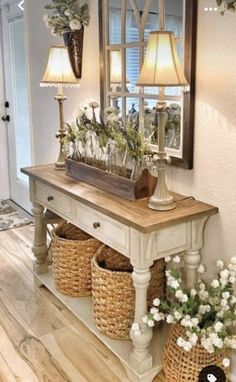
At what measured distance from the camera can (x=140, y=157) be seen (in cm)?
210

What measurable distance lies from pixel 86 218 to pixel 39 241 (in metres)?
0.81

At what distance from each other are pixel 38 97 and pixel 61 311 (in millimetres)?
1854

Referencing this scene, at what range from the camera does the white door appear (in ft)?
13.3

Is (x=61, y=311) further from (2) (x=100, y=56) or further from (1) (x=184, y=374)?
(2) (x=100, y=56)

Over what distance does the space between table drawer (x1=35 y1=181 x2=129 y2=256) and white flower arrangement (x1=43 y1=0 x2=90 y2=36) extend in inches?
39.6

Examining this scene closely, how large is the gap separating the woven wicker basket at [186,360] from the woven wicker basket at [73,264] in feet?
2.62

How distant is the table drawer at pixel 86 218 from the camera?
1.98 metres

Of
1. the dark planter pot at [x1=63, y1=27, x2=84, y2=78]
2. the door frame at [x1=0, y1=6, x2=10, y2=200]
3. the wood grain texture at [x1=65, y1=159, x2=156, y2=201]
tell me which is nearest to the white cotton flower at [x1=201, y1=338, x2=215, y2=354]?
the wood grain texture at [x1=65, y1=159, x2=156, y2=201]

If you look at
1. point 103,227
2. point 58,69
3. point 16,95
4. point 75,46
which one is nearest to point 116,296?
point 103,227

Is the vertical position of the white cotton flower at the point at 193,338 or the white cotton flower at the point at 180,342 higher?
the white cotton flower at the point at 193,338

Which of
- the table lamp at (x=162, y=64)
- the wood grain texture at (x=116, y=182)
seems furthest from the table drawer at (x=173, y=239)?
the table lamp at (x=162, y=64)

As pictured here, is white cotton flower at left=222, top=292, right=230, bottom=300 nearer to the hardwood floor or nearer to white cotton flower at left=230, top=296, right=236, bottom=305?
white cotton flower at left=230, top=296, right=236, bottom=305

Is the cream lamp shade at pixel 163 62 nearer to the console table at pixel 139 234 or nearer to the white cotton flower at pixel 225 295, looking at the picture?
the console table at pixel 139 234

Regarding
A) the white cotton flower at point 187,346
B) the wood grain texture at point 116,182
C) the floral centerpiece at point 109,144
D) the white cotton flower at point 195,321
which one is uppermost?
the floral centerpiece at point 109,144
